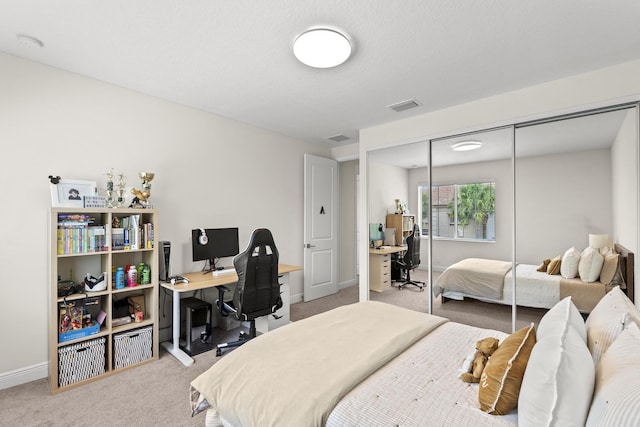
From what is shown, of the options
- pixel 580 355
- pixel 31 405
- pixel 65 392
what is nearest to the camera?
pixel 580 355

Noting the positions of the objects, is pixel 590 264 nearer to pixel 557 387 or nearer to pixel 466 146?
pixel 466 146

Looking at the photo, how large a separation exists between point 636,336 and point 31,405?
3538mm

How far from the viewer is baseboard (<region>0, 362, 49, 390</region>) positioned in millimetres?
2359

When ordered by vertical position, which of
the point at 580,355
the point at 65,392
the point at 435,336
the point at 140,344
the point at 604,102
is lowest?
the point at 65,392

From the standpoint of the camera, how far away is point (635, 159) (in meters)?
2.47

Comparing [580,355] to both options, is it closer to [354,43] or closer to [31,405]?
[354,43]

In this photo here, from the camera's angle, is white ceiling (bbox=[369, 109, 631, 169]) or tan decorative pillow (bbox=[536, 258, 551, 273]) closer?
white ceiling (bbox=[369, 109, 631, 169])

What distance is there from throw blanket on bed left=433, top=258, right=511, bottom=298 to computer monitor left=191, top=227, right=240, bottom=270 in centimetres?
252

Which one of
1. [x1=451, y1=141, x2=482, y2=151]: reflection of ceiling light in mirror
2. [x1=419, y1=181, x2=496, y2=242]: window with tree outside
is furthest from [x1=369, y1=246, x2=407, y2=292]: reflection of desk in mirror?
[x1=451, y1=141, x2=482, y2=151]: reflection of ceiling light in mirror

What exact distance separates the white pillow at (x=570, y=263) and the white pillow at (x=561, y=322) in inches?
59.0

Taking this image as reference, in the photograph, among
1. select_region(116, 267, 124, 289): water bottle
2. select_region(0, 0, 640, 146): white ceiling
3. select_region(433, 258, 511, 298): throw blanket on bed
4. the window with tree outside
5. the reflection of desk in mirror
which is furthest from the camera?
the reflection of desk in mirror

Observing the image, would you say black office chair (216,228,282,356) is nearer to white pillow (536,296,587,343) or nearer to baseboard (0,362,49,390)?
baseboard (0,362,49,390)

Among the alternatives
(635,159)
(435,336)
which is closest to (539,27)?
(635,159)

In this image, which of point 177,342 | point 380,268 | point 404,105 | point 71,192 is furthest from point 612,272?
point 71,192
